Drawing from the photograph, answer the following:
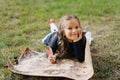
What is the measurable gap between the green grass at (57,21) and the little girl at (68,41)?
0.89 feet

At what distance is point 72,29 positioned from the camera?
315 cm

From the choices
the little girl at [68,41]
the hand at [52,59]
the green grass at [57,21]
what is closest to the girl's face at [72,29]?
the little girl at [68,41]

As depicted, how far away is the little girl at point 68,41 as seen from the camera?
3.16 m

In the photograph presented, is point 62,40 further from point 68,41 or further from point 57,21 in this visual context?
point 57,21

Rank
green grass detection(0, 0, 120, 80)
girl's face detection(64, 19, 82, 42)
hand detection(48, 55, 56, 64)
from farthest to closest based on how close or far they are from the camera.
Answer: green grass detection(0, 0, 120, 80) < hand detection(48, 55, 56, 64) < girl's face detection(64, 19, 82, 42)

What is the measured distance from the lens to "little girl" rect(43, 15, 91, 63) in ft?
10.4

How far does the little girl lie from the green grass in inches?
10.6

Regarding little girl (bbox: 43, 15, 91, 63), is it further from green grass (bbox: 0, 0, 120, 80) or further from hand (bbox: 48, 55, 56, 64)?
green grass (bbox: 0, 0, 120, 80)

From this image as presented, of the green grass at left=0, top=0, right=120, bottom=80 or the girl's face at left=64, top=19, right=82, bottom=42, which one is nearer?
the girl's face at left=64, top=19, right=82, bottom=42

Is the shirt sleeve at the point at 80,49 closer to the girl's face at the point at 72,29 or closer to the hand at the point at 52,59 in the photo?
the girl's face at the point at 72,29

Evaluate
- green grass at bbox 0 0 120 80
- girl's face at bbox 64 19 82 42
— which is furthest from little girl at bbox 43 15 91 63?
green grass at bbox 0 0 120 80

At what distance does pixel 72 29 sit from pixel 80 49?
232 millimetres

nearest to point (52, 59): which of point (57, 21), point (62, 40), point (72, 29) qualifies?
point (62, 40)

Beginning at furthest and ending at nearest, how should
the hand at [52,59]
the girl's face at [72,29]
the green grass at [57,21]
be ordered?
the green grass at [57,21] < the hand at [52,59] < the girl's face at [72,29]
